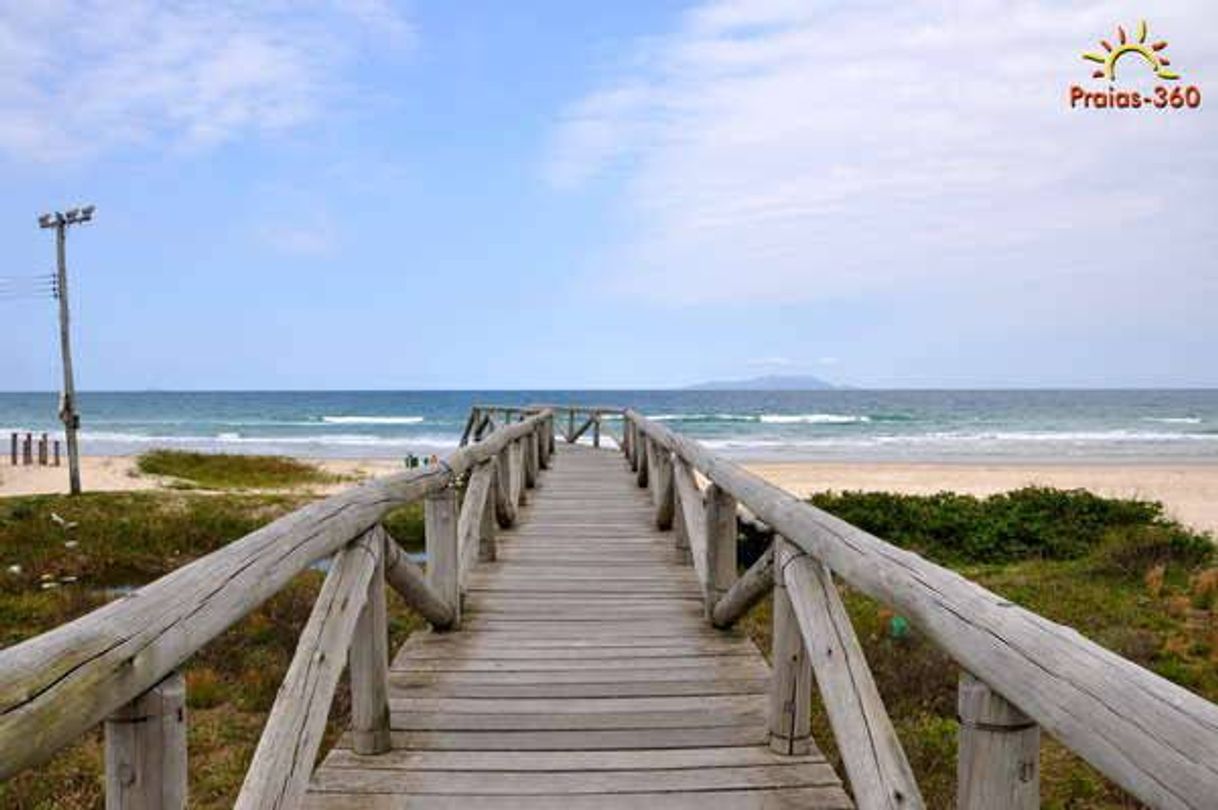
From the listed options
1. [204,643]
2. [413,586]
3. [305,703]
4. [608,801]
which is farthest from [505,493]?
[204,643]

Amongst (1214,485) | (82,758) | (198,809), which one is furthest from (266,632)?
(1214,485)

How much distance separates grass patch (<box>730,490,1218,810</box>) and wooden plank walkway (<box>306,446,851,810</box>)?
1.46 m

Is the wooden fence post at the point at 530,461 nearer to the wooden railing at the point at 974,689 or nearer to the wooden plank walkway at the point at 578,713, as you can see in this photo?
the wooden plank walkway at the point at 578,713

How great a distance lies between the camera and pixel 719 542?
4.76 meters

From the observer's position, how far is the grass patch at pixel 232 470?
945 inches

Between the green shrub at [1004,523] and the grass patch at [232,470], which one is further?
the grass patch at [232,470]

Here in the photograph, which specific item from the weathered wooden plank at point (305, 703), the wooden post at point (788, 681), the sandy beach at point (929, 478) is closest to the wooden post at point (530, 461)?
the wooden post at point (788, 681)

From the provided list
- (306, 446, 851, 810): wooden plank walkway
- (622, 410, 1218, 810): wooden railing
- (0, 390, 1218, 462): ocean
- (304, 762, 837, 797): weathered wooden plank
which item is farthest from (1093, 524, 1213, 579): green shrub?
(0, 390, 1218, 462): ocean

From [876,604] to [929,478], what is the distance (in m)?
19.0

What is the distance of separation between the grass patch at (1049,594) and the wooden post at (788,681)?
1.70 metres

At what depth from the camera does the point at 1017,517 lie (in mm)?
12031

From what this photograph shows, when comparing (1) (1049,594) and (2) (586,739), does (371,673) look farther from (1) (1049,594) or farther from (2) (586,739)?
(1) (1049,594)

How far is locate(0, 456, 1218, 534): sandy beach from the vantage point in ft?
70.0

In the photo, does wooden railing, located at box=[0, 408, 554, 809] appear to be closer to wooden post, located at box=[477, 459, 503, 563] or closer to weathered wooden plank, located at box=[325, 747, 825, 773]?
weathered wooden plank, located at box=[325, 747, 825, 773]
